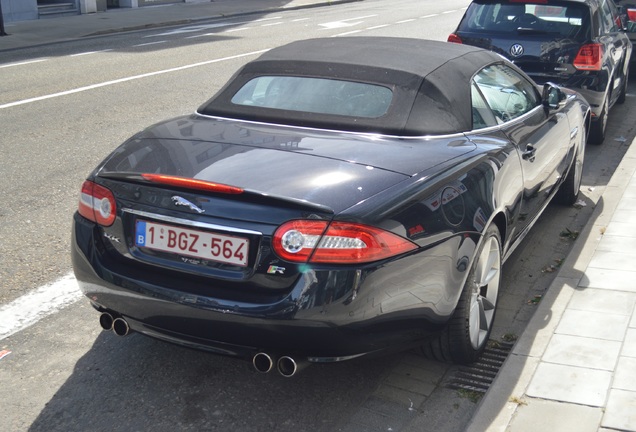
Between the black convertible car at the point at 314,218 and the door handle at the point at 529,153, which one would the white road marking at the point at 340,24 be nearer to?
the door handle at the point at 529,153

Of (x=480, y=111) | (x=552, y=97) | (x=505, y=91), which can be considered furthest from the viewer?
(x=552, y=97)

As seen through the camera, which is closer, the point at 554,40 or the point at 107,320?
the point at 107,320

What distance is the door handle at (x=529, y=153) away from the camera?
17.3 feet

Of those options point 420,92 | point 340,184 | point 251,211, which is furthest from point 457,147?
point 251,211

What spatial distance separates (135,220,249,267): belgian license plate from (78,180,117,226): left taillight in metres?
0.18

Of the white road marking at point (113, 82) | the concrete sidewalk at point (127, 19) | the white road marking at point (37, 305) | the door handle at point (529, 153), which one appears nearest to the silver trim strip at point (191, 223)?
the white road marking at point (37, 305)

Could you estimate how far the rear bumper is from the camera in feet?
12.0

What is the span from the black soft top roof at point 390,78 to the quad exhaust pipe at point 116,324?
1320 millimetres

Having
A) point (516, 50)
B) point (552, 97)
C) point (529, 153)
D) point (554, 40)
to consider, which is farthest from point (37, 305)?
point (554, 40)

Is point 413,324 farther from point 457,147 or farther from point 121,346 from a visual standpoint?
point 121,346

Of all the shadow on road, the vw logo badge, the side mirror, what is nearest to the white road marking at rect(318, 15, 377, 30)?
the vw logo badge

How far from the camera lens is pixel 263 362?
3771mm

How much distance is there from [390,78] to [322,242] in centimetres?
150

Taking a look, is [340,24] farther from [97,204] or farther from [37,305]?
[97,204]
